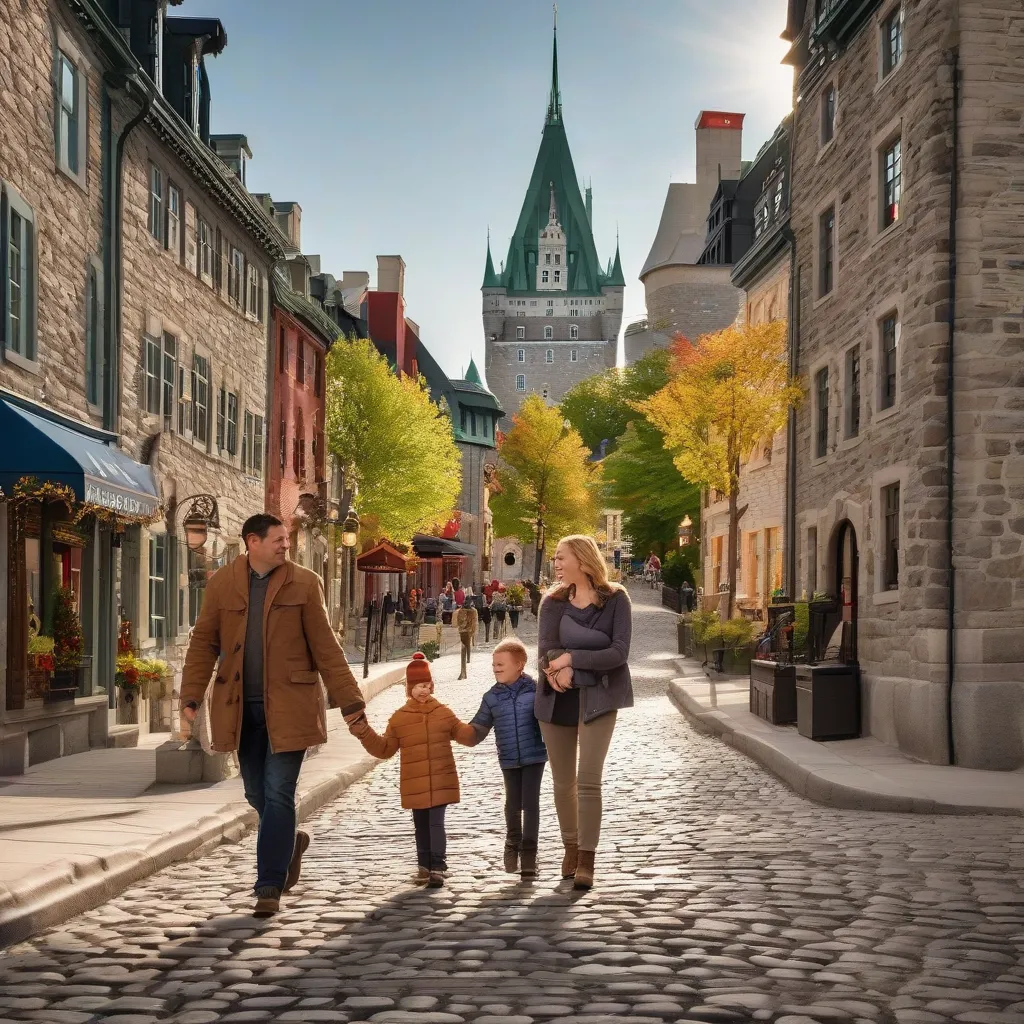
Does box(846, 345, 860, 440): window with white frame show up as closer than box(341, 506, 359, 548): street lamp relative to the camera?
Yes

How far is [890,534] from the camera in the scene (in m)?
18.1

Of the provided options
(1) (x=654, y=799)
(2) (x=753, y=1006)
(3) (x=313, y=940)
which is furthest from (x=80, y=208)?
(2) (x=753, y=1006)

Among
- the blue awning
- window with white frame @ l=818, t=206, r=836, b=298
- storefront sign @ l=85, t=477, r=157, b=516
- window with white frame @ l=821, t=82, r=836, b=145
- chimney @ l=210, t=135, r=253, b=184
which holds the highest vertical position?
chimney @ l=210, t=135, r=253, b=184

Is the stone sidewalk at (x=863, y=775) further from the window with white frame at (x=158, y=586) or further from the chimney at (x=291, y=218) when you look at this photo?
the chimney at (x=291, y=218)

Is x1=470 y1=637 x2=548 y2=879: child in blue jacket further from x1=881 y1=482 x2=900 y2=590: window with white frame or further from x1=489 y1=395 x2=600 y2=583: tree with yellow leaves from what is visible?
x1=489 y1=395 x2=600 y2=583: tree with yellow leaves

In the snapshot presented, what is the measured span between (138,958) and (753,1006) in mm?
2536

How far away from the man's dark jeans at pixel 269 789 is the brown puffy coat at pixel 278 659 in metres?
0.10

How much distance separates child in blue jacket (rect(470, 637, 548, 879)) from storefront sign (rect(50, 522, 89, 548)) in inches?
339

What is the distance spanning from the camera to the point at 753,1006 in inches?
205

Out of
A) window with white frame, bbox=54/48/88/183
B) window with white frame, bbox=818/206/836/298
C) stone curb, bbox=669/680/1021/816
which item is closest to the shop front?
window with white frame, bbox=54/48/88/183

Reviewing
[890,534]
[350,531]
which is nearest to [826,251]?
[890,534]

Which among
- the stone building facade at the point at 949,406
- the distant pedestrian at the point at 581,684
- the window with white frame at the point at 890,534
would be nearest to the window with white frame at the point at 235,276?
the stone building facade at the point at 949,406

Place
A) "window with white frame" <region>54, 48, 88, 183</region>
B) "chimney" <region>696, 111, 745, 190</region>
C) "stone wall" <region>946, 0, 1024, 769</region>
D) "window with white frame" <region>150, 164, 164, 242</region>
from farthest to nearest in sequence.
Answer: "chimney" <region>696, 111, 745, 190</region>, "window with white frame" <region>150, 164, 164, 242</region>, "window with white frame" <region>54, 48, 88, 183</region>, "stone wall" <region>946, 0, 1024, 769</region>

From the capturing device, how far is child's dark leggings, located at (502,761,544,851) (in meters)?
8.27
